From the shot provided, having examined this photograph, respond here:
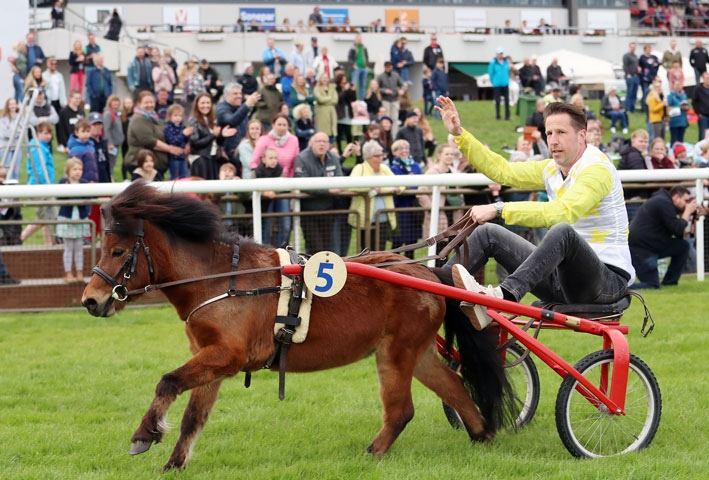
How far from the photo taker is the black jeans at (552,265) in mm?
5016

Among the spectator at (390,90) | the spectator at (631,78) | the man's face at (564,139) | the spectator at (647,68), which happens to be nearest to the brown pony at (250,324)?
the man's face at (564,139)

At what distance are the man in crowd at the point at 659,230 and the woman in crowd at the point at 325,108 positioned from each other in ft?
27.5

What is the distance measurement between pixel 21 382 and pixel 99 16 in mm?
33326

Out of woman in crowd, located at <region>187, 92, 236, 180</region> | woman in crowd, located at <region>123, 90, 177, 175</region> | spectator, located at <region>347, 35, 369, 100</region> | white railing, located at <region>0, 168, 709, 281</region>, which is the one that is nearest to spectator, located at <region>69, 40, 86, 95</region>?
spectator, located at <region>347, 35, 369, 100</region>

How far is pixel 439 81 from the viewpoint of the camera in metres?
24.6

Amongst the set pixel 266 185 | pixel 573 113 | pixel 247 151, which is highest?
pixel 247 151

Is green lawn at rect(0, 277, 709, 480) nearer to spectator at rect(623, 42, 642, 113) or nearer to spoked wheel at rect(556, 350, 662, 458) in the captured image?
spoked wheel at rect(556, 350, 662, 458)

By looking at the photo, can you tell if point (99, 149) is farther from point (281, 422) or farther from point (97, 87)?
point (281, 422)

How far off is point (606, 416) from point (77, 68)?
18.6m

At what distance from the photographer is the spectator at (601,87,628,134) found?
25.5 m

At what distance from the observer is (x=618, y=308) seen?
5.41 m

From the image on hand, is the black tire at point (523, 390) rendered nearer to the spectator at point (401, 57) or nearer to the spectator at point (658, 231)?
the spectator at point (658, 231)

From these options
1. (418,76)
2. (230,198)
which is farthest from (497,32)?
(230,198)

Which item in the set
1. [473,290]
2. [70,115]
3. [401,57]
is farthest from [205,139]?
[401,57]
